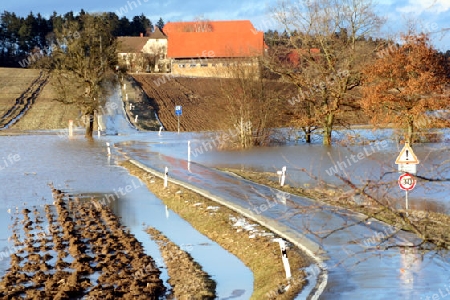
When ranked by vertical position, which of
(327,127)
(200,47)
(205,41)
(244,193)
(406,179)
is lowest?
(244,193)

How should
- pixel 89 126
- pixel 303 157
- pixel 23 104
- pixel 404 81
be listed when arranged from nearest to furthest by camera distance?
pixel 303 157, pixel 404 81, pixel 89 126, pixel 23 104

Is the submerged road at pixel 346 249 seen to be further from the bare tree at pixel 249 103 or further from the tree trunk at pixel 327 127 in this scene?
the tree trunk at pixel 327 127

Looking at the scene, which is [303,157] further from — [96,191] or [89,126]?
[89,126]

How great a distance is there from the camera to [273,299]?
445 inches

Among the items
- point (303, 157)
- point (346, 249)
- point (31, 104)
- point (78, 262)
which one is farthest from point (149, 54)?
point (346, 249)

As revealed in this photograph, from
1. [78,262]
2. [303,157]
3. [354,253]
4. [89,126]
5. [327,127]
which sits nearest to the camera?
[354,253]

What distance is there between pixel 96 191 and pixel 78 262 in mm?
12182

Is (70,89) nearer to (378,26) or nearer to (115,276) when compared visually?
(378,26)

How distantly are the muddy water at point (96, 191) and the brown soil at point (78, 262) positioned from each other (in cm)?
51

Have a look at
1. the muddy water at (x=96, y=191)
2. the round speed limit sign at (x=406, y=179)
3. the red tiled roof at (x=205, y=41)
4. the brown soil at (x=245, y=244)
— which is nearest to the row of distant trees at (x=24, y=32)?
the red tiled roof at (x=205, y=41)

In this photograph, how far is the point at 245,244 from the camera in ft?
53.4

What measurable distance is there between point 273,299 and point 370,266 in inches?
103

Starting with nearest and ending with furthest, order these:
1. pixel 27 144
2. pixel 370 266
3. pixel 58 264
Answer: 1. pixel 370 266
2. pixel 58 264
3. pixel 27 144

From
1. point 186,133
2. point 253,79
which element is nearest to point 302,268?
point 253,79
